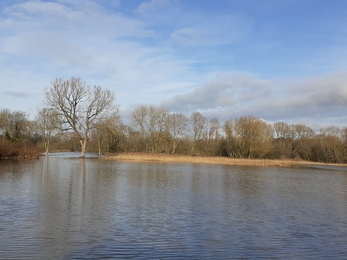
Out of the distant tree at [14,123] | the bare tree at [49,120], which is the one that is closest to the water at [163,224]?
the bare tree at [49,120]

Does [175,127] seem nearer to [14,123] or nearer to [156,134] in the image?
[156,134]

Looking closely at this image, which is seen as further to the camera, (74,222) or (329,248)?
(74,222)

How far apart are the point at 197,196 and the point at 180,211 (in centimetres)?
288

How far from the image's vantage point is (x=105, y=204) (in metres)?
10.0

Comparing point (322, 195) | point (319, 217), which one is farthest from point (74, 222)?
point (322, 195)

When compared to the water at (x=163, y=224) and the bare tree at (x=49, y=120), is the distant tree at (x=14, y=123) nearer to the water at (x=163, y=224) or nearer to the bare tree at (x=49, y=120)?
the bare tree at (x=49, y=120)

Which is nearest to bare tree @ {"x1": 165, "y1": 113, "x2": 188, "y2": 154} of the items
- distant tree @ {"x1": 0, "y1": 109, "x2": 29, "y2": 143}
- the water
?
distant tree @ {"x1": 0, "y1": 109, "x2": 29, "y2": 143}

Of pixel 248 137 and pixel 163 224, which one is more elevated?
pixel 248 137

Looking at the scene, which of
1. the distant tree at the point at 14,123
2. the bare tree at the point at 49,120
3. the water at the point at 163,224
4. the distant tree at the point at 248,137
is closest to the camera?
the water at the point at 163,224

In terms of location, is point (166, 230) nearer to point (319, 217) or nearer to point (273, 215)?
point (273, 215)

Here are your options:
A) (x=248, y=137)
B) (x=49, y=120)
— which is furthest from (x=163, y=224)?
(x=248, y=137)

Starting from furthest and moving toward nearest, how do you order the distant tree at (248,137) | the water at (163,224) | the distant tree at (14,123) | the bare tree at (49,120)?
the distant tree at (248,137)
the distant tree at (14,123)
the bare tree at (49,120)
the water at (163,224)

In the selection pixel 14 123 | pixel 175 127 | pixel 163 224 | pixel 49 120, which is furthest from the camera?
pixel 175 127

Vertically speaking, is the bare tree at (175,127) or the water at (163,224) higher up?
the bare tree at (175,127)
